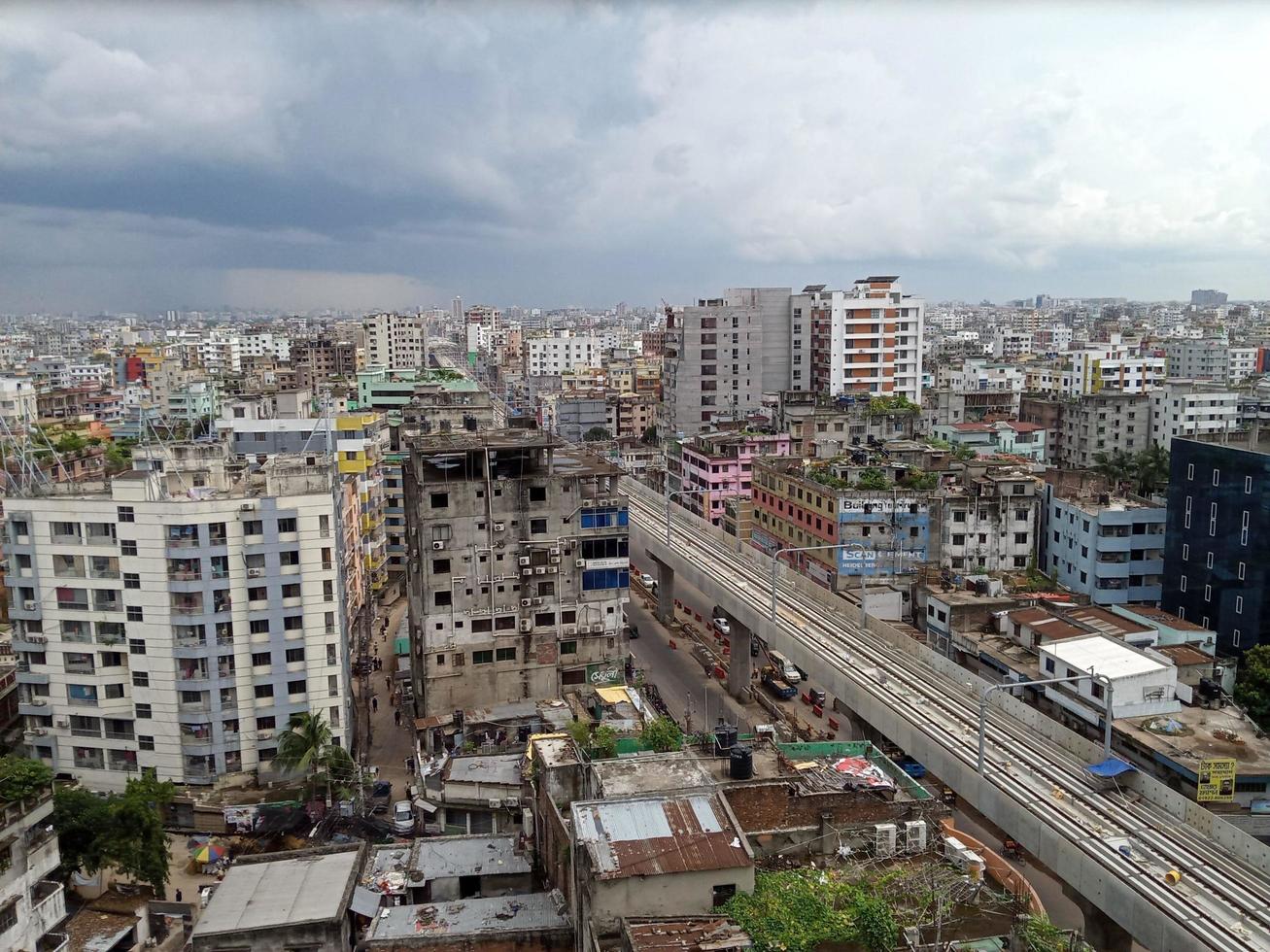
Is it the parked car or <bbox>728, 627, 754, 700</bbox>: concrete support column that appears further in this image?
<bbox>728, 627, 754, 700</bbox>: concrete support column

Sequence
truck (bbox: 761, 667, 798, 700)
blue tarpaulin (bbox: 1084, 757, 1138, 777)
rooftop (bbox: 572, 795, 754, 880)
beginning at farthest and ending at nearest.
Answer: truck (bbox: 761, 667, 798, 700) → blue tarpaulin (bbox: 1084, 757, 1138, 777) → rooftop (bbox: 572, 795, 754, 880)

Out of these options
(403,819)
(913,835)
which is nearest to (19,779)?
(403,819)

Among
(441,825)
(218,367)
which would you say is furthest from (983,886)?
(218,367)

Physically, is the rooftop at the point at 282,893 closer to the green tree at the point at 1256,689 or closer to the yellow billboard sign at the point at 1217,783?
the yellow billboard sign at the point at 1217,783

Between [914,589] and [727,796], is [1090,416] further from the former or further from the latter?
[727,796]

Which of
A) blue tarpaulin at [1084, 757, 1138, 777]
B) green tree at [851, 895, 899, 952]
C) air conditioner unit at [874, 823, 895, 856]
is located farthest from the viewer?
blue tarpaulin at [1084, 757, 1138, 777]

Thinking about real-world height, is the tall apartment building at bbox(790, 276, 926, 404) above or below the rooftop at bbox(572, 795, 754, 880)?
above

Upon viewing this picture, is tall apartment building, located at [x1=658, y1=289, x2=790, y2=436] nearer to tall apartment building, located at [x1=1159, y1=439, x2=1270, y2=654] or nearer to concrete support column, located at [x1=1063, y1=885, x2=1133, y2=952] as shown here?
tall apartment building, located at [x1=1159, y1=439, x2=1270, y2=654]

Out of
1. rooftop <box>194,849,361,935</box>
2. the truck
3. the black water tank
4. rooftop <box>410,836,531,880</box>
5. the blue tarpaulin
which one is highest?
the black water tank

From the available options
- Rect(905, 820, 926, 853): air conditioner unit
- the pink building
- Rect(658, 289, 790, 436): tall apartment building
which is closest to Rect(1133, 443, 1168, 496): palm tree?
the pink building
